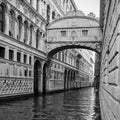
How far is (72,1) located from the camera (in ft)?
155

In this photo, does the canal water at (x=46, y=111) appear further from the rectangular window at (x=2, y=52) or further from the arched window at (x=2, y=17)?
the arched window at (x=2, y=17)

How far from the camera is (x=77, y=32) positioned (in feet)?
90.4

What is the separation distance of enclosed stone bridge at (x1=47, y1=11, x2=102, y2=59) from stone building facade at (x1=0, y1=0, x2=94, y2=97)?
5.38ft

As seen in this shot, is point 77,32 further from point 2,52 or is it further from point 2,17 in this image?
point 2,52

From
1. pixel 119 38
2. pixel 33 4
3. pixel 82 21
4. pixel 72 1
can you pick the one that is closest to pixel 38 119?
pixel 119 38

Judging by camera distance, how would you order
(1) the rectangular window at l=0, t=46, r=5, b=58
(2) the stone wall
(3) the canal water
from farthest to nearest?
(1) the rectangular window at l=0, t=46, r=5, b=58 < (3) the canal water < (2) the stone wall

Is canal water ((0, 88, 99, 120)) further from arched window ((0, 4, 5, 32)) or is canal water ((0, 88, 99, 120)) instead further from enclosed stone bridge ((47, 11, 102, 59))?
enclosed stone bridge ((47, 11, 102, 59))

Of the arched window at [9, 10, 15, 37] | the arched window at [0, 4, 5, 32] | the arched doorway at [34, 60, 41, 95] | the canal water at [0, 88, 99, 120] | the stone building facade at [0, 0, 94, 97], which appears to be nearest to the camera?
the canal water at [0, 88, 99, 120]

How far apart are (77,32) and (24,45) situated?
26.9 ft

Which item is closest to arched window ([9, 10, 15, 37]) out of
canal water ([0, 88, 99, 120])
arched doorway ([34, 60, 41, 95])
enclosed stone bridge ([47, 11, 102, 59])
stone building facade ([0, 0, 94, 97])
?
stone building facade ([0, 0, 94, 97])

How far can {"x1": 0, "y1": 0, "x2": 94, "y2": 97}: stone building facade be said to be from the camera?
57.8 feet

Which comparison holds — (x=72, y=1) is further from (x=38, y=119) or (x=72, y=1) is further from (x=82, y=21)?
(x=38, y=119)

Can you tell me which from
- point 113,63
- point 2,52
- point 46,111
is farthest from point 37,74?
point 113,63

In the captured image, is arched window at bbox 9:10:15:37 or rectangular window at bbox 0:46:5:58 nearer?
rectangular window at bbox 0:46:5:58
